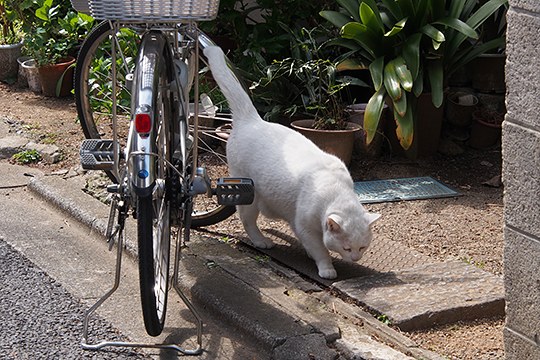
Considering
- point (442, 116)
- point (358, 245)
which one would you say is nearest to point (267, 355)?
point (358, 245)

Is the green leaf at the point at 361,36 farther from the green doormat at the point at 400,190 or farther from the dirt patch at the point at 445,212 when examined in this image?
the green doormat at the point at 400,190

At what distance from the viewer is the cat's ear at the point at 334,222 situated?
13.0 ft

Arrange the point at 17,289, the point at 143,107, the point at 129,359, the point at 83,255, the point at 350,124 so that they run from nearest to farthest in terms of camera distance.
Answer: the point at 143,107, the point at 129,359, the point at 17,289, the point at 83,255, the point at 350,124

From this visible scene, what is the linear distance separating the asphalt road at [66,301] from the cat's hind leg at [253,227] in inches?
22.3

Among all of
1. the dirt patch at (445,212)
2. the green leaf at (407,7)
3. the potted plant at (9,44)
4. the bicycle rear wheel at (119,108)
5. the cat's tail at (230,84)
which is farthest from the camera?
the potted plant at (9,44)

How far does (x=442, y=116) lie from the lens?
5820mm

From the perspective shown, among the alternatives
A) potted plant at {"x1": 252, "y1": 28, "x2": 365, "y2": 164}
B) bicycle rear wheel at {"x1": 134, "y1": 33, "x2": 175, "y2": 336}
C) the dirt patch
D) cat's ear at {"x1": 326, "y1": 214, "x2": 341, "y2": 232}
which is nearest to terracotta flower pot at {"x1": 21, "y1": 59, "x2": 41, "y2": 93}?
the dirt patch

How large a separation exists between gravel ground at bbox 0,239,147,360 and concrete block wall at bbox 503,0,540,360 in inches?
54.9

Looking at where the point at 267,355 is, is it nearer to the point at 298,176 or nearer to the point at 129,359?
the point at 129,359

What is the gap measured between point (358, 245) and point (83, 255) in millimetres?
1393

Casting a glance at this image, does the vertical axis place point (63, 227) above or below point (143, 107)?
below

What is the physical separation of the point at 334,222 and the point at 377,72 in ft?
5.57

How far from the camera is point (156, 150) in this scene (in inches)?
129

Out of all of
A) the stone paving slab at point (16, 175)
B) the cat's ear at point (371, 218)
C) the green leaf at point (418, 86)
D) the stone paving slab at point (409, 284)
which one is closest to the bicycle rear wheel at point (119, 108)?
the stone paving slab at point (409, 284)
